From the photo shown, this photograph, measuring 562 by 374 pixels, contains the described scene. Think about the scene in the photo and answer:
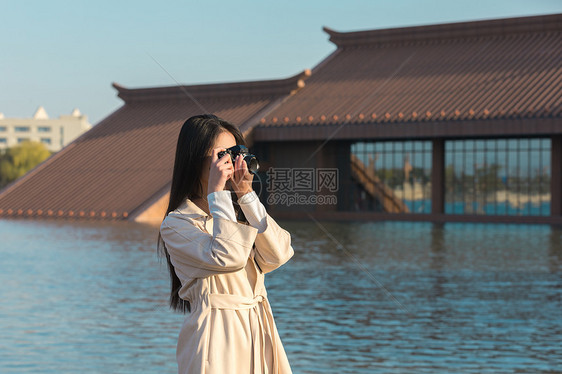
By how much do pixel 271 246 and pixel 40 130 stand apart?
156 m

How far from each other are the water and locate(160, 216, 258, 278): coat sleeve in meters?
4.17

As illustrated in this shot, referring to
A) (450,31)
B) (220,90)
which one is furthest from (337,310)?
(220,90)

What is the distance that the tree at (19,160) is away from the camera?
96812mm

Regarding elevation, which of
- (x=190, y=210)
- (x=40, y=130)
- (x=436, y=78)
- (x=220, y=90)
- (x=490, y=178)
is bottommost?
(x=190, y=210)

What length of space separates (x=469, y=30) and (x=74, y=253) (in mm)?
24700

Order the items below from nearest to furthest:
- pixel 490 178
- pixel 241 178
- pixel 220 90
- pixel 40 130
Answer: pixel 241 178 → pixel 490 178 → pixel 220 90 → pixel 40 130

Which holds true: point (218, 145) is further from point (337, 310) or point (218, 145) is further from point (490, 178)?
point (490, 178)

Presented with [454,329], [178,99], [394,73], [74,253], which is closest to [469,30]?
[394,73]

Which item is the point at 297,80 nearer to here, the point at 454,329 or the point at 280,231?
the point at 454,329

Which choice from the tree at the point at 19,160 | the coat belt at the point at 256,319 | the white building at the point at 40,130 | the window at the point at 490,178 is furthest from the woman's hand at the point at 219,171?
the white building at the point at 40,130

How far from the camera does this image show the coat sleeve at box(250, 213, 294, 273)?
2.78 metres

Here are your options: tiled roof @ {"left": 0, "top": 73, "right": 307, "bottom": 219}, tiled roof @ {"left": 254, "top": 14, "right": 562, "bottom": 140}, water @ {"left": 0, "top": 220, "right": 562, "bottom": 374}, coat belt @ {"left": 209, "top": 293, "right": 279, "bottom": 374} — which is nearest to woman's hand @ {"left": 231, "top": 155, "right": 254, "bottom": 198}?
coat belt @ {"left": 209, "top": 293, "right": 279, "bottom": 374}

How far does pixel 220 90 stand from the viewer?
4194 cm

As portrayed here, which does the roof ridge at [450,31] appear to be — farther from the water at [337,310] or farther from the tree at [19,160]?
the tree at [19,160]
